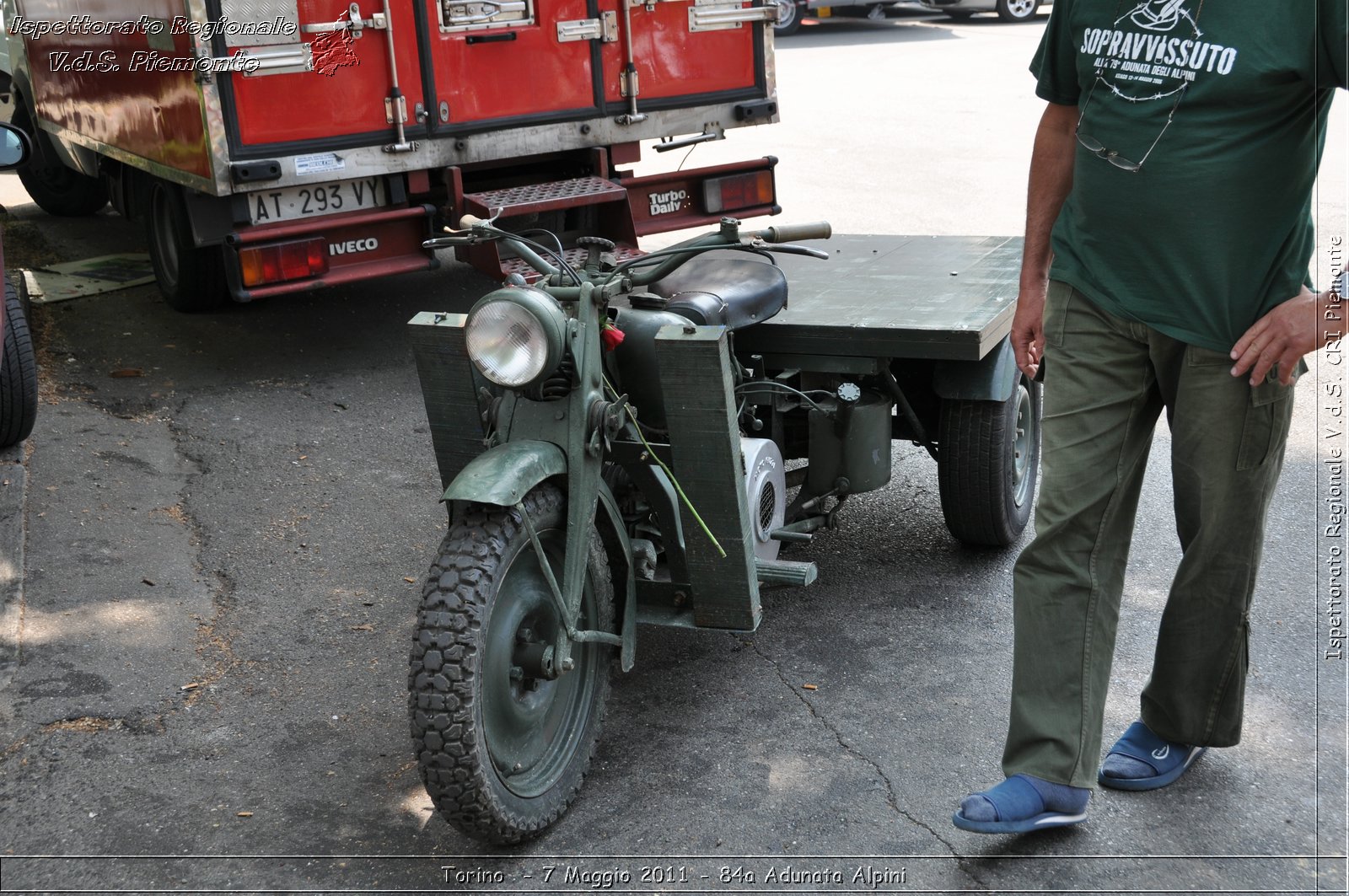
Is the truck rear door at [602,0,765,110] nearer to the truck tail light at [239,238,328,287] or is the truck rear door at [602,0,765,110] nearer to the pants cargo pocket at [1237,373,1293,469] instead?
the truck tail light at [239,238,328,287]

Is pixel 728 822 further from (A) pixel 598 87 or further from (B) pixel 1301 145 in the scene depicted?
(A) pixel 598 87

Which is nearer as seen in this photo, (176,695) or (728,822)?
(728,822)

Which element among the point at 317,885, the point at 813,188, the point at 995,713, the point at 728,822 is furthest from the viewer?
the point at 813,188

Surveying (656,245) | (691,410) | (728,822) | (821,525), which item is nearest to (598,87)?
Result: (656,245)

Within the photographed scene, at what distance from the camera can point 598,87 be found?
6.68m

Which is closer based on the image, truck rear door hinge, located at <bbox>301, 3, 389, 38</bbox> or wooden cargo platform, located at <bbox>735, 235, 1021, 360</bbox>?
wooden cargo platform, located at <bbox>735, 235, 1021, 360</bbox>

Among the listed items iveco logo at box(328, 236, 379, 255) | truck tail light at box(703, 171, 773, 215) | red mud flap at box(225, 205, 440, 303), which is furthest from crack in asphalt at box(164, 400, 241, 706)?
truck tail light at box(703, 171, 773, 215)

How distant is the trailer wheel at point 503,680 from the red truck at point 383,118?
219 centimetres

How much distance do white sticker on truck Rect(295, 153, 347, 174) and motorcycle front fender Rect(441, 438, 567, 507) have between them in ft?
10.6

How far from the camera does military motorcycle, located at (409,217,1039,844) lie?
2.81 m

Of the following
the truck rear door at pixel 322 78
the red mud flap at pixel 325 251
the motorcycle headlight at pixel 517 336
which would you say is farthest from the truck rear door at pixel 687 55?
the motorcycle headlight at pixel 517 336

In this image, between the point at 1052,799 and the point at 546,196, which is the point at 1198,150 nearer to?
the point at 1052,799

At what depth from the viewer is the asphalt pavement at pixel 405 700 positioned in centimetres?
295

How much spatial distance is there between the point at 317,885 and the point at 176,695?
1.03 metres
